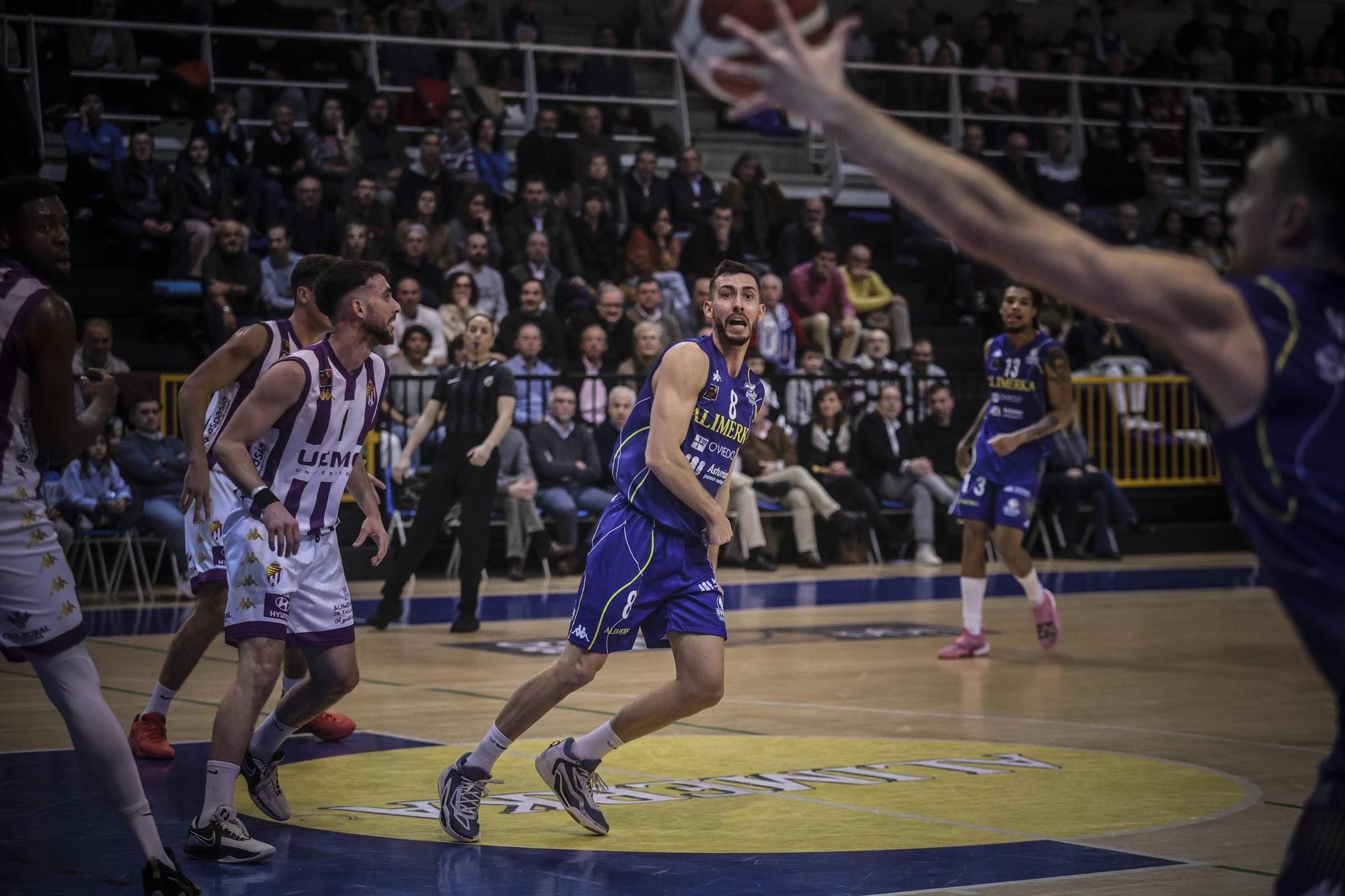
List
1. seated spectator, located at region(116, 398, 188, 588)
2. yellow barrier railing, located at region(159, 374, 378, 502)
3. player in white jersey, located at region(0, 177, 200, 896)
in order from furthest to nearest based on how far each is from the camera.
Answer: yellow barrier railing, located at region(159, 374, 378, 502) < seated spectator, located at region(116, 398, 188, 588) < player in white jersey, located at region(0, 177, 200, 896)

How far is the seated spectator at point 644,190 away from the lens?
750 inches

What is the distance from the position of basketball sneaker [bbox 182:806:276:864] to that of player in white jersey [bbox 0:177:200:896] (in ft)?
2.28

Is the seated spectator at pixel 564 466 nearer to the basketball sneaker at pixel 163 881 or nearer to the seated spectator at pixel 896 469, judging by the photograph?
the seated spectator at pixel 896 469

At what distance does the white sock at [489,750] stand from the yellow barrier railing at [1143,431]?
14219 mm

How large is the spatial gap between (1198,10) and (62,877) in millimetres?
24495

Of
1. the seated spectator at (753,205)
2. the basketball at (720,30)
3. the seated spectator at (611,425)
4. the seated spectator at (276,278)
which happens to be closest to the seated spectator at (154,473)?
the seated spectator at (276,278)

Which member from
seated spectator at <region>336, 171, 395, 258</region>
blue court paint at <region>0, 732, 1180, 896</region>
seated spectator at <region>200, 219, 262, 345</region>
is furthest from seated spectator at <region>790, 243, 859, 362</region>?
blue court paint at <region>0, 732, 1180, 896</region>

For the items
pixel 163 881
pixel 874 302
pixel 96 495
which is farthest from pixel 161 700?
pixel 874 302

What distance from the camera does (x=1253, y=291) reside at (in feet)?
9.23

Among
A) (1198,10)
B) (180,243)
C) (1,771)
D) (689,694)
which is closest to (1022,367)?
(689,694)

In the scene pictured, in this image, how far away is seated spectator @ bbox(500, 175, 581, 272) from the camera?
17.8 metres

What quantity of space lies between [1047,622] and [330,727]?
516 cm

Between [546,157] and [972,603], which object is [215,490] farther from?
[546,157]

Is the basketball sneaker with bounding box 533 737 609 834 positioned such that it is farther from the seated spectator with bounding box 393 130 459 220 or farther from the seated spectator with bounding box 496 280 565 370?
the seated spectator with bounding box 393 130 459 220
